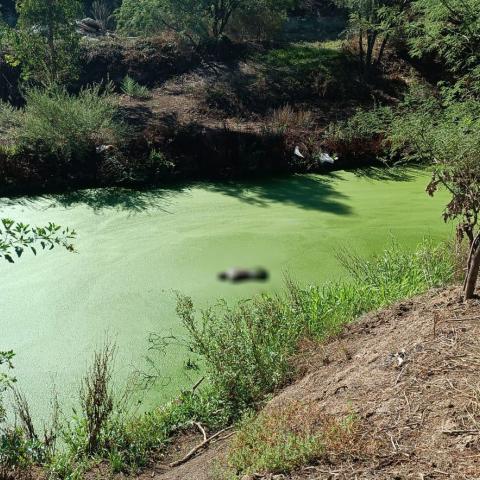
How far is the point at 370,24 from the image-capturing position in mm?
10117

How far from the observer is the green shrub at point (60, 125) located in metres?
8.01

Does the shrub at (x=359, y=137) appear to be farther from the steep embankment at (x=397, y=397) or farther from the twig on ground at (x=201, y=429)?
the twig on ground at (x=201, y=429)

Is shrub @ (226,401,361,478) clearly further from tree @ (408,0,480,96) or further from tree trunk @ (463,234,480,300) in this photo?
tree @ (408,0,480,96)

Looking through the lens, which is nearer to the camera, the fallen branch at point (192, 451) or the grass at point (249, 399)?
the grass at point (249, 399)

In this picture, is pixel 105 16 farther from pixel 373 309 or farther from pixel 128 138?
pixel 373 309

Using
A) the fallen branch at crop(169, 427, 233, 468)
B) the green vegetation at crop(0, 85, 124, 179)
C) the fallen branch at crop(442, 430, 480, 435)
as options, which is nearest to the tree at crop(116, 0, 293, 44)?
the green vegetation at crop(0, 85, 124, 179)

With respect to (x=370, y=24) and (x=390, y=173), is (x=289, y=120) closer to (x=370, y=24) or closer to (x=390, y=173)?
(x=390, y=173)

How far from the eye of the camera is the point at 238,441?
241 cm

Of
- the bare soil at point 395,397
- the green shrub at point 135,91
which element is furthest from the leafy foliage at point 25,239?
the green shrub at point 135,91

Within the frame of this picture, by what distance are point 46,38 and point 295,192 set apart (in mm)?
5391

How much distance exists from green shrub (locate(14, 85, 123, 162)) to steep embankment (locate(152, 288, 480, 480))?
596 cm

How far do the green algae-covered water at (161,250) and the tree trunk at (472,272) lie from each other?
72.2 inches

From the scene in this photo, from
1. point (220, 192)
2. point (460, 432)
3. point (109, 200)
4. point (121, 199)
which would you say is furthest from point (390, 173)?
point (460, 432)

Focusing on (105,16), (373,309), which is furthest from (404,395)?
(105,16)
